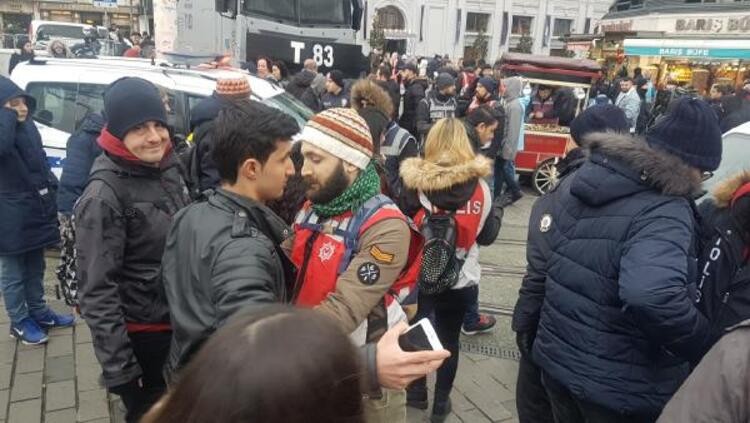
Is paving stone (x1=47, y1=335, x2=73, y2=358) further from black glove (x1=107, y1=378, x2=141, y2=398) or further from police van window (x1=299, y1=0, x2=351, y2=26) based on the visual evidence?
police van window (x1=299, y1=0, x2=351, y2=26)

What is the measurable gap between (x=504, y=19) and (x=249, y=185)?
2306 inches

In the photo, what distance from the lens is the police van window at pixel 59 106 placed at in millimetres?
5801

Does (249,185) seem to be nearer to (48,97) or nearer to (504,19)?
(48,97)

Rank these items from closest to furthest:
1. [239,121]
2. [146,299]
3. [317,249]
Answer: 1. [239,121]
2. [317,249]
3. [146,299]

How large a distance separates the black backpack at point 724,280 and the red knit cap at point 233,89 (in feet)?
11.7

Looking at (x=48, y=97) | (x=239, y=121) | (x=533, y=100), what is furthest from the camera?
(x=533, y=100)

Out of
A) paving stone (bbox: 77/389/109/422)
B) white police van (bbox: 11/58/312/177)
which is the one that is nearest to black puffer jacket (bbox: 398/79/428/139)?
white police van (bbox: 11/58/312/177)

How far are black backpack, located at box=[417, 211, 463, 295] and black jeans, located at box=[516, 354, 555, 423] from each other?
622mm

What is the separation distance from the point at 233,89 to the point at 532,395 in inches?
130

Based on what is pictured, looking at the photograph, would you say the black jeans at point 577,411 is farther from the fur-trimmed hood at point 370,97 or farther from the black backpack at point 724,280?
the fur-trimmed hood at point 370,97

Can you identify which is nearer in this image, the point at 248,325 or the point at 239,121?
the point at 248,325

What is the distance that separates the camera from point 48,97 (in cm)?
580

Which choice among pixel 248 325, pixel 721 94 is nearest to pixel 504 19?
pixel 721 94

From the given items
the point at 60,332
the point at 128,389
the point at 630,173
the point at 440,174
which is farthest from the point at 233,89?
the point at 630,173
